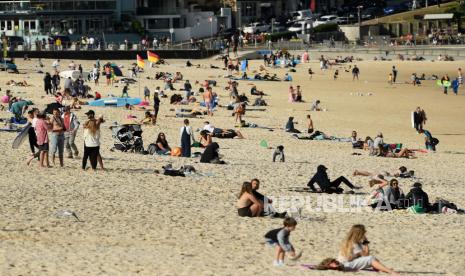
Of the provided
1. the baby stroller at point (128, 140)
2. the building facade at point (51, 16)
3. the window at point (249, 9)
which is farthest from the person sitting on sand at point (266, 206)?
the window at point (249, 9)

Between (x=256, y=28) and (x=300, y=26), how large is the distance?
3.36 metres

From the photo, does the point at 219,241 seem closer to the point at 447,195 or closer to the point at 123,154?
the point at 447,195

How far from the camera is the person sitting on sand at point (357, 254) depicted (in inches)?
683

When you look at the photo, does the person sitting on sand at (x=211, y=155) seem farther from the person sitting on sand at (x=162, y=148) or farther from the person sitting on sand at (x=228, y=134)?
the person sitting on sand at (x=228, y=134)

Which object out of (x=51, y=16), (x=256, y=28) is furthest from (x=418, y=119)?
(x=256, y=28)

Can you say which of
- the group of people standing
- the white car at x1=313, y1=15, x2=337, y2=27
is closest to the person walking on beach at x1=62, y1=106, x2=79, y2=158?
the group of people standing

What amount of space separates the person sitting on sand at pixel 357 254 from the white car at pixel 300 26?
77.0 m

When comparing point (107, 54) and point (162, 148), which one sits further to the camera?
point (107, 54)

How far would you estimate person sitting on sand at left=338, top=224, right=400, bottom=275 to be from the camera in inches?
683

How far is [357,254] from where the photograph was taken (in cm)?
1750

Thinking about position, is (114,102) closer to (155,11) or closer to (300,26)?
(155,11)

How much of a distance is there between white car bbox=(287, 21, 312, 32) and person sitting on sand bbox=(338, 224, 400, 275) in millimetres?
77002

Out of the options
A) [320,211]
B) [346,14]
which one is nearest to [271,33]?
[346,14]

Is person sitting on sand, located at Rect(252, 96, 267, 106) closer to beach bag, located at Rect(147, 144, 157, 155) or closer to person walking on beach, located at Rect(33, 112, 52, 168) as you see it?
beach bag, located at Rect(147, 144, 157, 155)
